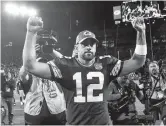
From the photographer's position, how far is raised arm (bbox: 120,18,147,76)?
94.1 inches

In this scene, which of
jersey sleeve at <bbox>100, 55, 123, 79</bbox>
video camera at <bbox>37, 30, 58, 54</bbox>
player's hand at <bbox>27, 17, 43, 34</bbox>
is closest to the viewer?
player's hand at <bbox>27, 17, 43, 34</bbox>

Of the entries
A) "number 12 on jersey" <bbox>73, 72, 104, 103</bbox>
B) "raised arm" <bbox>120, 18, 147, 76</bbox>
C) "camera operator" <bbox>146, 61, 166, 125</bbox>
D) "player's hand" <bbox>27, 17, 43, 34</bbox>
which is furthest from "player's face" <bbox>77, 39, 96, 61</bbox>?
"camera operator" <bbox>146, 61, 166, 125</bbox>

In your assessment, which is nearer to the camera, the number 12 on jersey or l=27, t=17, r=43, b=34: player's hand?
l=27, t=17, r=43, b=34: player's hand

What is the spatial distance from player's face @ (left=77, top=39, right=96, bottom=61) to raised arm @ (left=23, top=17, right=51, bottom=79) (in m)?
0.34

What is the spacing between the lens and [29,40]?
7.20ft

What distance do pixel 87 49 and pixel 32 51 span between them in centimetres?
51

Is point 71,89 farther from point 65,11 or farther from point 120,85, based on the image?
point 65,11

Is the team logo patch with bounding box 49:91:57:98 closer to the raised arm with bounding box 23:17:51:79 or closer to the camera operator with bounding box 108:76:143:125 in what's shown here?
the raised arm with bounding box 23:17:51:79

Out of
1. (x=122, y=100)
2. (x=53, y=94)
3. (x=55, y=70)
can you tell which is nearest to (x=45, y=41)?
(x=53, y=94)

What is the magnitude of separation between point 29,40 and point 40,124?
164cm

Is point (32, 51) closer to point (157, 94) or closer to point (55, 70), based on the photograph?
point (55, 70)

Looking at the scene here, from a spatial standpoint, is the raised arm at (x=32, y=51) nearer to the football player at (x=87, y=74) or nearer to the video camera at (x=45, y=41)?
the football player at (x=87, y=74)

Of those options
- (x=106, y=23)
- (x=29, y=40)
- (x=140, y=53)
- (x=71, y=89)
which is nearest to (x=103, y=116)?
(x=71, y=89)

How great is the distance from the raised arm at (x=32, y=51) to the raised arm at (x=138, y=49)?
73 cm
